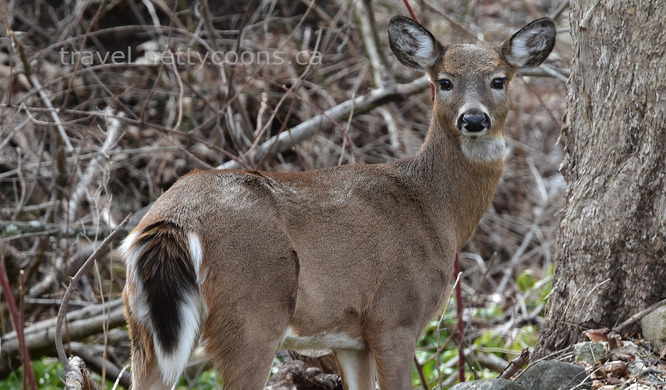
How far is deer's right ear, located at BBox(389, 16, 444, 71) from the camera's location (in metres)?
4.96

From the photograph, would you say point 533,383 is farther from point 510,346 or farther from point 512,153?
point 512,153

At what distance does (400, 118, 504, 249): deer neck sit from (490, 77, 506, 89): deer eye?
30cm

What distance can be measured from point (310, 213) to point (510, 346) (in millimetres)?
3433

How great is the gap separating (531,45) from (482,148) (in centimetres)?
72

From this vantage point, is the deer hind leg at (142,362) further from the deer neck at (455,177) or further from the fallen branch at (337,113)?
the fallen branch at (337,113)

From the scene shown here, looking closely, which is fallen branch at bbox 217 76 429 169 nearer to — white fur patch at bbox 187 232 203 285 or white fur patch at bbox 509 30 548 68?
white fur patch at bbox 509 30 548 68

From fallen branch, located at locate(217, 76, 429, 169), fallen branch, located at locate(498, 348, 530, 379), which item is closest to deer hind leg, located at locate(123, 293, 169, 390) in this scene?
fallen branch, located at locate(498, 348, 530, 379)

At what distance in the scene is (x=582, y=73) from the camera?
15.2 feet

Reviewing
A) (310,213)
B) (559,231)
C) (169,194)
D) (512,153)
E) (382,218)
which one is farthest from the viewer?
(512,153)

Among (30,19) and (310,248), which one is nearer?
(310,248)

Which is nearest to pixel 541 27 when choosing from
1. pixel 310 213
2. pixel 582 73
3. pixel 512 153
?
pixel 582 73

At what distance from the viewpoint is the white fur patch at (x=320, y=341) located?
13.3 ft

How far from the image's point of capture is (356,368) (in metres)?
4.70

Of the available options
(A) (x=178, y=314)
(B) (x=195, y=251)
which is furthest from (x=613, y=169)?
(A) (x=178, y=314)
